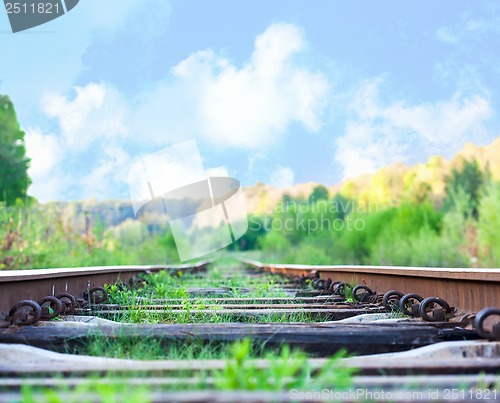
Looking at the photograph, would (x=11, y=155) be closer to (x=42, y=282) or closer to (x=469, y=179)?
(x=42, y=282)

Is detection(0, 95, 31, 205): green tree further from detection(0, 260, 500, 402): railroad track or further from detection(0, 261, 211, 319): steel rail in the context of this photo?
detection(0, 260, 500, 402): railroad track

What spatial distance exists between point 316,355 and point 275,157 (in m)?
64.6

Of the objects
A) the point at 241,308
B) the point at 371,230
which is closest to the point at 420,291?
the point at 241,308

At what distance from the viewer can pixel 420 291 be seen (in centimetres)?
367

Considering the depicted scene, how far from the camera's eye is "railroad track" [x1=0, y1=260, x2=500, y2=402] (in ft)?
4.81

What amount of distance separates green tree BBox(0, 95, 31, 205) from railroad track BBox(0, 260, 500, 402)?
15.5m

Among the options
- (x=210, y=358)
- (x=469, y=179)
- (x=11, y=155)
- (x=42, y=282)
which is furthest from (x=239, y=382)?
(x=469, y=179)

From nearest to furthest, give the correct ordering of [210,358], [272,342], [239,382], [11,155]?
[239,382] < [210,358] < [272,342] < [11,155]

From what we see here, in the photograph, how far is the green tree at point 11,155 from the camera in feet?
59.2

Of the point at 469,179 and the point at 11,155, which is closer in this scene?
the point at 11,155

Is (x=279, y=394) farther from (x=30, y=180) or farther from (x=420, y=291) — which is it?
(x=30, y=180)

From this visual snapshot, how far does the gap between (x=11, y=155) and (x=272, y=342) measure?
1778 centimetres

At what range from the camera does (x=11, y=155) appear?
18.3 m

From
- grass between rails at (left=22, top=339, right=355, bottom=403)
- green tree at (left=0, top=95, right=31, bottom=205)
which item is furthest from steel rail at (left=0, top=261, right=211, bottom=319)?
green tree at (left=0, top=95, right=31, bottom=205)
